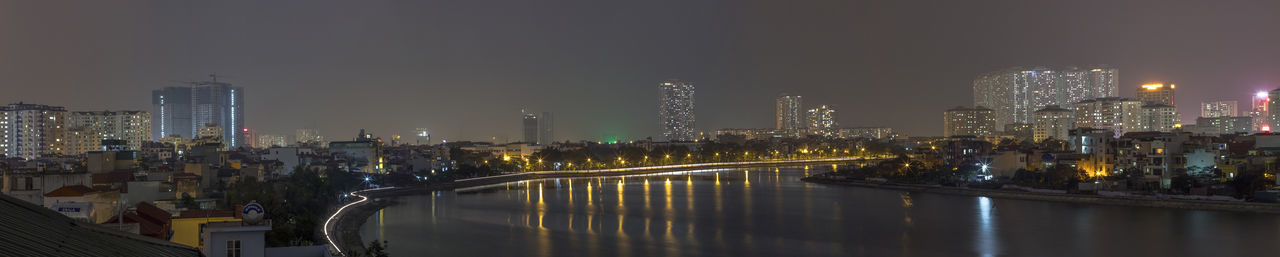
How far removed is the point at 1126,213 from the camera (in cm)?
1259

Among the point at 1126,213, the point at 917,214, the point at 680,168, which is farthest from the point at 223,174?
the point at 680,168

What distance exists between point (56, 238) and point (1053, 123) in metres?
46.4

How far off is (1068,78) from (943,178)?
45142 millimetres

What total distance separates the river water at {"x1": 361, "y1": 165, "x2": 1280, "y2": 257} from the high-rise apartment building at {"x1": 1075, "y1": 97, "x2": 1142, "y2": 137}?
26875 millimetres

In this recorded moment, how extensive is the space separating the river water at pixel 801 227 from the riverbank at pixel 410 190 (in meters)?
0.27

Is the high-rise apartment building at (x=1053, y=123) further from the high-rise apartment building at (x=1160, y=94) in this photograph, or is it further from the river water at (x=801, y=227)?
the river water at (x=801, y=227)

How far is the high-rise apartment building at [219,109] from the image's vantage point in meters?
50.2

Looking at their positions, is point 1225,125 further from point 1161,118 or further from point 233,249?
point 233,249

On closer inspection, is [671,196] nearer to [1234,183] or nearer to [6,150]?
[1234,183]

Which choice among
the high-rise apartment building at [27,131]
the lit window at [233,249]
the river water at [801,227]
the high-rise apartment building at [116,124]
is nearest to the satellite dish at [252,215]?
the lit window at [233,249]

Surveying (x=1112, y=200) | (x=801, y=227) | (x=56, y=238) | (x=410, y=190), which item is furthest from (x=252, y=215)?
(x=410, y=190)

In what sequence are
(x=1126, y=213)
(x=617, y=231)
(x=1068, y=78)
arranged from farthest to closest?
(x=1068, y=78)
(x=1126, y=213)
(x=617, y=231)

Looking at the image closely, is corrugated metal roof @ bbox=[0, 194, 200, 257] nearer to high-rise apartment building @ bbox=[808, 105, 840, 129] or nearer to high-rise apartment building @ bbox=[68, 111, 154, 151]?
high-rise apartment building @ bbox=[68, 111, 154, 151]

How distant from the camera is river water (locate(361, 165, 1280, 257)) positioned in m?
9.16
